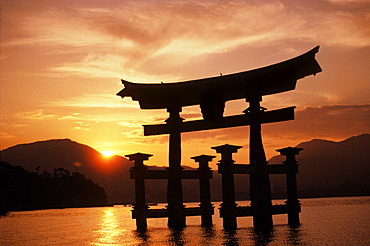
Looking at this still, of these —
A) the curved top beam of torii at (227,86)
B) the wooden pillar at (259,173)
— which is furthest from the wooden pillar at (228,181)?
the curved top beam of torii at (227,86)

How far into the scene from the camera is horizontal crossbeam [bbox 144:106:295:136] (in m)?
20.7

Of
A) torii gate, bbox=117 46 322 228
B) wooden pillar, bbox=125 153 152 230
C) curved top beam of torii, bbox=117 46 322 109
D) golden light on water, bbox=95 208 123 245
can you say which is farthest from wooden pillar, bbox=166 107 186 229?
golden light on water, bbox=95 208 123 245

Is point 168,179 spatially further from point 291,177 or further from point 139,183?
point 291,177

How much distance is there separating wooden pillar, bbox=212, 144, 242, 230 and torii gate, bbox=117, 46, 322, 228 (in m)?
1.08

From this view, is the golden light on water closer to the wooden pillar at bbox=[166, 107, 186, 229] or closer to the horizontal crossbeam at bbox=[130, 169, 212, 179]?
the wooden pillar at bbox=[166, 107, 186, 229]

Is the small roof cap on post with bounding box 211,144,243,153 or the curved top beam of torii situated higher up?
the curved top beam of torii

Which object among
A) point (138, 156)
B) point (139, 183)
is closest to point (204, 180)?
point (139, 183)

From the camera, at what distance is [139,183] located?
23547 millimetres

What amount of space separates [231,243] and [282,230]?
444cm

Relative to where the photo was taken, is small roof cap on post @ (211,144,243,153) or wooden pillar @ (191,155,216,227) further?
wooden pillar @ (191,155,216,227)

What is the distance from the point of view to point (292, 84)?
21.2m

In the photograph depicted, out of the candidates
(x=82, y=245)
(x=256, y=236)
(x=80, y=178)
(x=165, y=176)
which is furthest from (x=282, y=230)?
(x=80, y=178)

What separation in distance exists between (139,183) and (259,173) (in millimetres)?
5912

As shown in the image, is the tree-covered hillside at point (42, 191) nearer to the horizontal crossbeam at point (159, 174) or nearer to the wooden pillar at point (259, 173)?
the horizontal crossbeam at point (159, 174)
